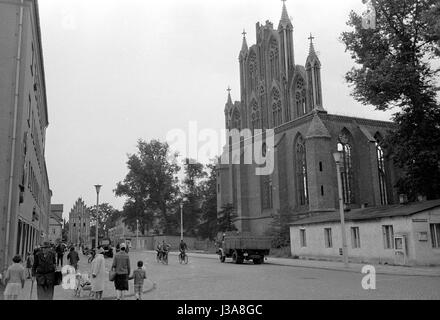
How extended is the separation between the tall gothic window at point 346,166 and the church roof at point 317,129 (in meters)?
3.40

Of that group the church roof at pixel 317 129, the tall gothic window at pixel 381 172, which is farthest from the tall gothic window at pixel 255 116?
the tall gothic window at pixel 381 172

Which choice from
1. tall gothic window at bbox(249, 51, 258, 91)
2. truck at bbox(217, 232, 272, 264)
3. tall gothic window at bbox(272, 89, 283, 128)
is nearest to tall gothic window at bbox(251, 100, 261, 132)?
tall gothic window at bbox(249, 51, 258, 91)

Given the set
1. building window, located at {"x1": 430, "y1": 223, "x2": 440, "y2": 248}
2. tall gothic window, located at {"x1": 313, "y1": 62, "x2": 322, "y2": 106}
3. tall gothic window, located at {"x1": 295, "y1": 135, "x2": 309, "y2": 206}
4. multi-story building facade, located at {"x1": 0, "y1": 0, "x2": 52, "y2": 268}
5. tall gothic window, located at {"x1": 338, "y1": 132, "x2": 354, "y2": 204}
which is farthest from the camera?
tall gothic window, located at {"x1": 313, "y1": 62, "x2": 322, "y2": 106}

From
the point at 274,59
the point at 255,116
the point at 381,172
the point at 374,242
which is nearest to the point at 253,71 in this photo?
the point at 274,59

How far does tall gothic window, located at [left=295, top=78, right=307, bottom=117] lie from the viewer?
170 ft

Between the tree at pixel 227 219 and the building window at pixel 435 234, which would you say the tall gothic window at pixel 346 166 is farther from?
the building window at pixel 435 234

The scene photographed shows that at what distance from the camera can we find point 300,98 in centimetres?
5225

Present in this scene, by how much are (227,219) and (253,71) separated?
19453 millimetres

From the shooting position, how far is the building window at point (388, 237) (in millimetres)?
25781

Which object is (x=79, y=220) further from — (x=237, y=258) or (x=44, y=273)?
(x=44, y=273)

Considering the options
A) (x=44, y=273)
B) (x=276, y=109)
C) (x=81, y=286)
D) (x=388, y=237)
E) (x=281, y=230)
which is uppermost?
(x=276, y=109)

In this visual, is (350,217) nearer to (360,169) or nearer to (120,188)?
(360,169)

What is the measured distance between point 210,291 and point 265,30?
4857cm

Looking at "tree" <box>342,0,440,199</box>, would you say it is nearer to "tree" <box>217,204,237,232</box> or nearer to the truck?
the truck
